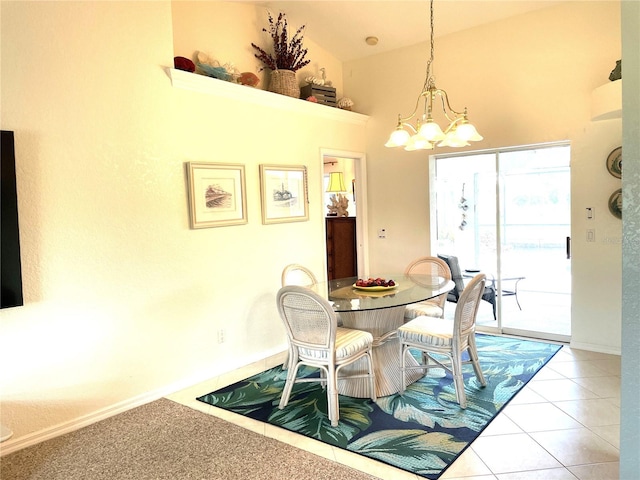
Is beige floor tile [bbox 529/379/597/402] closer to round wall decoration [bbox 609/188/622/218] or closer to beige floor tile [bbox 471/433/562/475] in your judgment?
beige floor tile [bbox 471/433/562/475]

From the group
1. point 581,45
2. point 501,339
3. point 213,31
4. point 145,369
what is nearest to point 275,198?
point 213,31

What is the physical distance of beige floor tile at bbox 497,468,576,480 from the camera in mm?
2244

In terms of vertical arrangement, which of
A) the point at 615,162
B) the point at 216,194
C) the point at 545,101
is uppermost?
the point at 545,101

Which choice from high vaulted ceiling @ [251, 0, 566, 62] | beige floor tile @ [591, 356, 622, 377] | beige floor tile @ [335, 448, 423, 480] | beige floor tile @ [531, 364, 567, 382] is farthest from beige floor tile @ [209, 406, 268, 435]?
high vaulted ceiling @ [251, 0, 566, 62]

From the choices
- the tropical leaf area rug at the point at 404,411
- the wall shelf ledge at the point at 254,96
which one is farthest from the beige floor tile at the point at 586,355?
the wall shelf ledge at the point at 254,96

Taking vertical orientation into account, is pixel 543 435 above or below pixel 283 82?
below

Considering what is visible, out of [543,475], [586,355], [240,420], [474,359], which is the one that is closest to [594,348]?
[586,355]

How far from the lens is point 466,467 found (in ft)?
7.74

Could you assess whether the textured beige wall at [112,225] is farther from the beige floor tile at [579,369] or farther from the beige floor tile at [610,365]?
the beige floor tile at [610,365]

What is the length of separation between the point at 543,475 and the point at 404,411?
95 cm

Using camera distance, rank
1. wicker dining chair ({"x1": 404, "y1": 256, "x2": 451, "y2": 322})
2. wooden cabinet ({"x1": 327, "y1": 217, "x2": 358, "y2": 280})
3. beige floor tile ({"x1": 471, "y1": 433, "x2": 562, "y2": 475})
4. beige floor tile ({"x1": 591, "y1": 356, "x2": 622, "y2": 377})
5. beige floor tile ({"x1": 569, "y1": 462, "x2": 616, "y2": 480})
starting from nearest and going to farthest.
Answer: beige floor tile ({"x1": 569, "y1": 462, "x2": 616, "y2": 480}) → beige floor tile ({"x1": 471, "y1": 433, "x2": 562, "y2": 475}) → beige floor tile ({"x1": 591, "y1": 356, "x2": 622, "y2": 377}) → wicker dining chair ({"x1": 404, "y1": 256, "x2": 451, "y2": 322}) → wooden cabinet ({"x1": 327, "y1": 217, "x2": 358, "y2": 280})

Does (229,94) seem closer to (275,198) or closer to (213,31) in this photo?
(213,31)

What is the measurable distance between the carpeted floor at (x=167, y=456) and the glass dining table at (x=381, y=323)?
0.90m

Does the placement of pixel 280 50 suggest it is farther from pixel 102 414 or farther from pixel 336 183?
pixel 102 414
